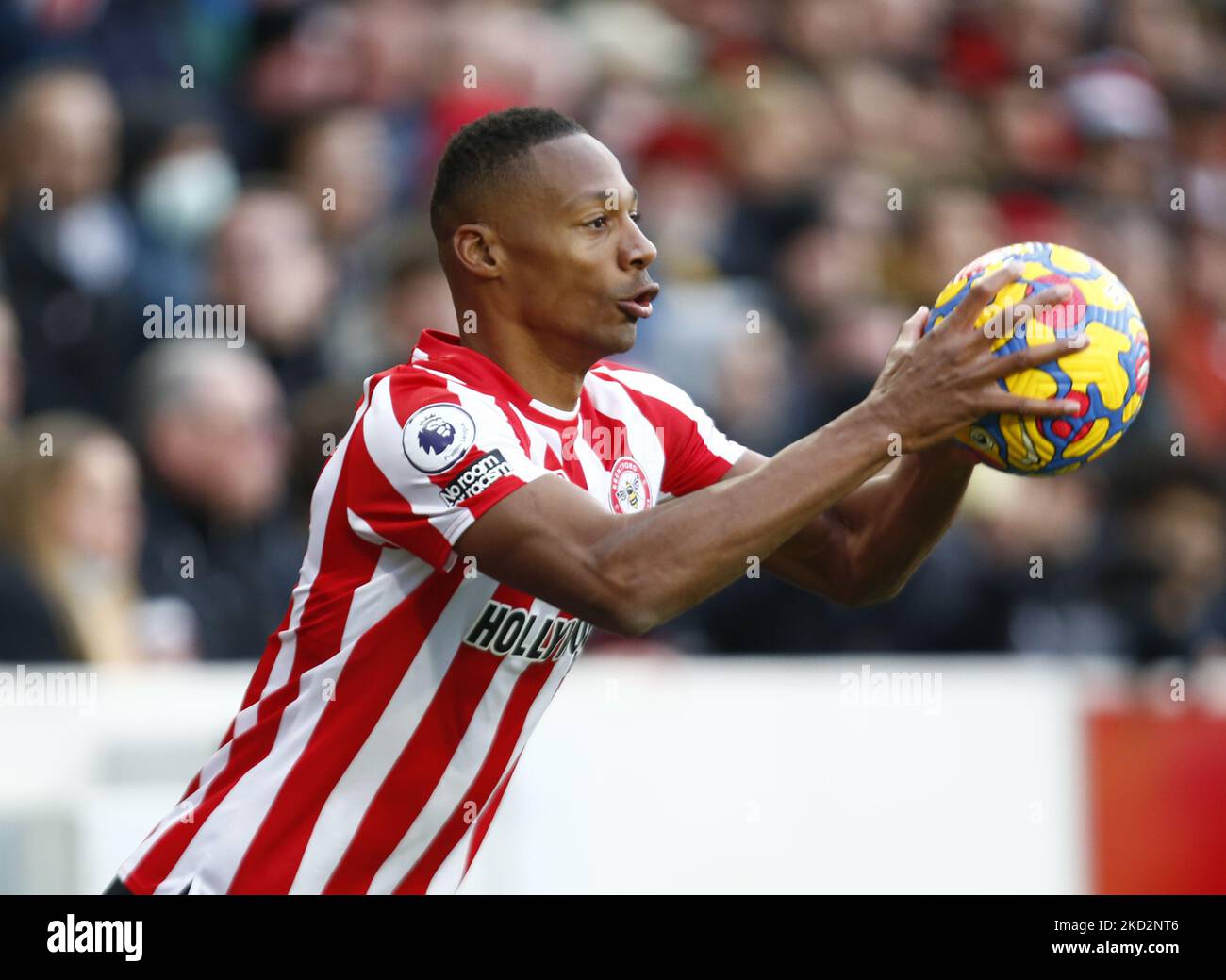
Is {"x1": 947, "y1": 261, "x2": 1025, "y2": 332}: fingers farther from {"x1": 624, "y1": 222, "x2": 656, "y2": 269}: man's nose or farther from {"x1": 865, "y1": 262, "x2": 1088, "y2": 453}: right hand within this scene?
{"x1": 624, "y1": 222, "x2": 656, "y2": 269}: man's nose

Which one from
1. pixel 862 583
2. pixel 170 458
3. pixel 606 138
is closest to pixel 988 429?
pixel 862 583

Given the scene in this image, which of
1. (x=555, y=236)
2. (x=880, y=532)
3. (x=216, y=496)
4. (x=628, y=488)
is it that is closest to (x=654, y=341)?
(x=216, y=496)

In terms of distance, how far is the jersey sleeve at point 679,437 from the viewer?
468 centimetres

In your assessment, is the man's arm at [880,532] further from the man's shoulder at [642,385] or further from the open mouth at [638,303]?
the open mouth at [638,303]

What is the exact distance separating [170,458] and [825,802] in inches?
120

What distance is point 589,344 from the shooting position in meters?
4.23

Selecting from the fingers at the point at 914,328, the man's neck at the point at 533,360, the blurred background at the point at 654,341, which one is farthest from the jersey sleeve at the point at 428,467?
the blurred background at the point at 654,341

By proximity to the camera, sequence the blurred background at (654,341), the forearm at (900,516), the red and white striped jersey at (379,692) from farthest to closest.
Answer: the blurred background at (654,341)
the forearm at (900,516)
the red and white striped jersey at (379,692)

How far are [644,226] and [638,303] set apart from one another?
603 cm

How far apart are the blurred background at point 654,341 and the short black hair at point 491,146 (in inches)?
116

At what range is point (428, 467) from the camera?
386cm

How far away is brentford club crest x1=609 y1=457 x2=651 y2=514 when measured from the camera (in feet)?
14.1

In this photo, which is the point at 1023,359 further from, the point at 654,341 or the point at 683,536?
the point at 654,341

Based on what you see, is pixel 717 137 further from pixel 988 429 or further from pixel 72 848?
pixel 988 429
